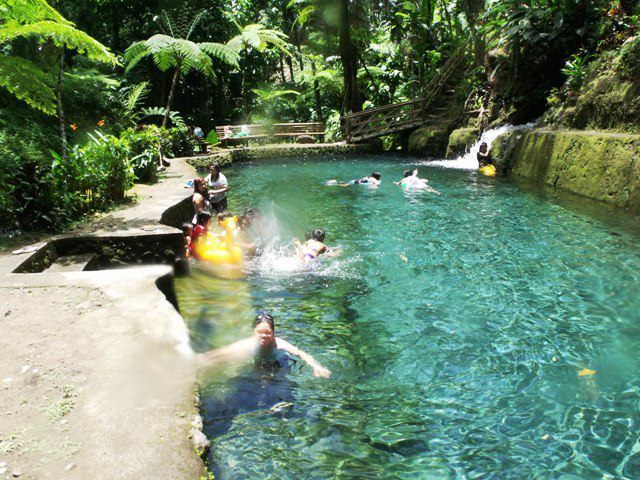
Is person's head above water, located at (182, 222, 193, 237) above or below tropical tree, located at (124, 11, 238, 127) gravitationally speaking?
below

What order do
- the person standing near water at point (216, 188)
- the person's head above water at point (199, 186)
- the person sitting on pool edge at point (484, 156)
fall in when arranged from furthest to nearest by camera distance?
the person sitting on pool edge at point (484, 156) → the person standing near water at point (216, 188) → the person's head above water at point (199, 186)

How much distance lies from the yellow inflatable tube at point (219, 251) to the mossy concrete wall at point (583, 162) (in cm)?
803

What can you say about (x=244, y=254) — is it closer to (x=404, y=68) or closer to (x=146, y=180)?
(x=146, y=180)

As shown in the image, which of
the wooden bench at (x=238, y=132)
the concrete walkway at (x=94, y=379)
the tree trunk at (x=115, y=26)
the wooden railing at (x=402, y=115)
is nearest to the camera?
the concrete walkway at (x=94, y=379)

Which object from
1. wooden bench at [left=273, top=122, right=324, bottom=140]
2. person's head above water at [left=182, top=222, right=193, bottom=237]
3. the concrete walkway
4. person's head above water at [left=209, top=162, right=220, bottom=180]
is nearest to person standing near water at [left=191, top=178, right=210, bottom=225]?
person's head above water at [left=182, top=222, right=193, bottom=237]

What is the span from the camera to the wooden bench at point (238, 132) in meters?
24.5

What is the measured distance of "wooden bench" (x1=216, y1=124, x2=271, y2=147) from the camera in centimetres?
2445

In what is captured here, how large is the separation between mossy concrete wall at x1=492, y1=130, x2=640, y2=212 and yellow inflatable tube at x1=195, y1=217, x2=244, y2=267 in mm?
8029

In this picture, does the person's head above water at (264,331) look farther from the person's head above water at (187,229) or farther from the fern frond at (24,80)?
the fern frond at (24,80)

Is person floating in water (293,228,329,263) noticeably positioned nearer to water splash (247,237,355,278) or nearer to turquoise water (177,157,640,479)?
water splash (247,237,355,278)

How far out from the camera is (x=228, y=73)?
28.5 m

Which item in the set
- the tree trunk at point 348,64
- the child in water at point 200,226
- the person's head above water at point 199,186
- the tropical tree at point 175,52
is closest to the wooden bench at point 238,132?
the tree trunk at point 348,64

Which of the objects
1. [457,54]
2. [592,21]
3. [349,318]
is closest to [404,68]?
[457,54]

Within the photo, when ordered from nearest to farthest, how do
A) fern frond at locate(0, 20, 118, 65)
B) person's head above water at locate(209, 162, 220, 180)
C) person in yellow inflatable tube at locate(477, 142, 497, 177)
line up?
fern frond at locate(0, 20, 118, 65), person's head above water at locate(209, 162, 220, 180), person in yellow inflatable tube at locate(477, 142, 497, 177)
